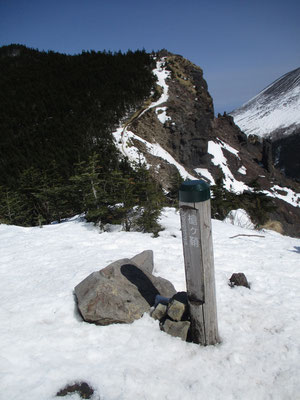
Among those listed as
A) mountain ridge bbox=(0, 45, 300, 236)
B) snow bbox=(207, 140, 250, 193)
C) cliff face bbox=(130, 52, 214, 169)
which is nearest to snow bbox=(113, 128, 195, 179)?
mountain ridge bbox=(0, 45, 300, 236)

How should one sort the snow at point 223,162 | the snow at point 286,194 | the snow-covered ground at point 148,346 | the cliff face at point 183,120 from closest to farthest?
the snow-covered ground at point 148,346
the cliff face at point 183,120
the snow at point 223,162
the snow at point 286,194

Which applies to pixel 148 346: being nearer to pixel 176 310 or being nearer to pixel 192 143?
pixel 176 310

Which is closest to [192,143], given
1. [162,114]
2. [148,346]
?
[162,114]

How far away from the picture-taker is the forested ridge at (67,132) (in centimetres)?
1067

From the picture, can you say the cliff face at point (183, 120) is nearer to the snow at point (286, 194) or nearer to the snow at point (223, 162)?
the snow at point (223, 162)

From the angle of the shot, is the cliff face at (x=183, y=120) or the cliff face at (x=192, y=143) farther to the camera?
the cliff face at (x=183, y=120)

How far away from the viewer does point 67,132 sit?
126 feet

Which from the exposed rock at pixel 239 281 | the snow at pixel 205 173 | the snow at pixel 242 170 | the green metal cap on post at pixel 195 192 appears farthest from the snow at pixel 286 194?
the green metal cap on post at pixel 195 192

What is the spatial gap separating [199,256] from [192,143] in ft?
158

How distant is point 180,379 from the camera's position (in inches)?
108

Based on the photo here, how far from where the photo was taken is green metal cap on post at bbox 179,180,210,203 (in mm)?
2668

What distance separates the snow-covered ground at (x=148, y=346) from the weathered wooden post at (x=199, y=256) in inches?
13.3

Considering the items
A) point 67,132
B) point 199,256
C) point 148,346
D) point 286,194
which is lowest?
point 286,194

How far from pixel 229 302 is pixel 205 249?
2062mm
